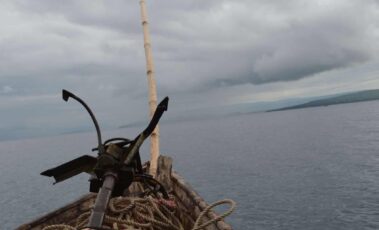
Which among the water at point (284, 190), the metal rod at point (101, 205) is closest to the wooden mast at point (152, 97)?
the metal rod at point (101, 205)

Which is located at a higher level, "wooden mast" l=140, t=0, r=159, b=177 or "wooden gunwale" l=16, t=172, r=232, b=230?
"wooden mast" l=140, t=0, r=159, b=177

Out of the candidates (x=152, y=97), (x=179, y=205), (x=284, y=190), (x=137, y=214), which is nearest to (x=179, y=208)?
(x=179, y=205)

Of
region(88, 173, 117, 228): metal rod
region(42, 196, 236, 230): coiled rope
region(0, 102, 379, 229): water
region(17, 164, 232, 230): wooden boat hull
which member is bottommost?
region(0, 102, 379, 229): water

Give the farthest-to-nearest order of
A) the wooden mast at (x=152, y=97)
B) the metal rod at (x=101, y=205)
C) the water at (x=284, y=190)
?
the water at (x=284, y=190) < the wooden mast at (x=152, y=97) < the metal rod at (x=101, y=205)

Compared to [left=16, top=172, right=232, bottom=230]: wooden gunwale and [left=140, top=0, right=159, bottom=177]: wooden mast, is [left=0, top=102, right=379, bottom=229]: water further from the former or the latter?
[left=16, top=172, right=232, bottom=230]: wooden gunwale

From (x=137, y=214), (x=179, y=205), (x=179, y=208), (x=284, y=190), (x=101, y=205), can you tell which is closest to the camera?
(x=101, y=205)

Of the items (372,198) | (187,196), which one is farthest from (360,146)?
(187,196)

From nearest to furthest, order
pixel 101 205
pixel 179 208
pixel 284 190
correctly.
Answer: pixel 101 205, pixel 179 208, pixel 284 190

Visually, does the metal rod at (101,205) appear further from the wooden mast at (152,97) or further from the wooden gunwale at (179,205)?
the wooden mast at (152,97)

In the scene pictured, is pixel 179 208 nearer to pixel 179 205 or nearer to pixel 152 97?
pixel 179 205

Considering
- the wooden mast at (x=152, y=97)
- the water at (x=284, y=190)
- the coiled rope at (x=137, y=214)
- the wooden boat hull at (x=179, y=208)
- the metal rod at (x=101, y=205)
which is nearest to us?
the metal rod at (x=101, y=205)

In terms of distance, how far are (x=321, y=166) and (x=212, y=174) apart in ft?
69.2

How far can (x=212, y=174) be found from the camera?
71.6m

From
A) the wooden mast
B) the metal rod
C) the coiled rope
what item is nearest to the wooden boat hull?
the wooden mast
